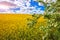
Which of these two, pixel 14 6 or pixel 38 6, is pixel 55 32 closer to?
pixel 38 6

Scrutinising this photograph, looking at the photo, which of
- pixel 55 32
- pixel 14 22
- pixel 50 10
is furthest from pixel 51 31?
pixel 14 22

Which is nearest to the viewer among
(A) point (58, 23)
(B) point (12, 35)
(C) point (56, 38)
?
(A) point (58, 23)

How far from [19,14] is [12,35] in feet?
0.78

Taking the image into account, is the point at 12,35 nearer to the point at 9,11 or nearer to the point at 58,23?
the point at 9,11

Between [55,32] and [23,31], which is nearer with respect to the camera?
[55,32]

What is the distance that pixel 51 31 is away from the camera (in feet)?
5.69

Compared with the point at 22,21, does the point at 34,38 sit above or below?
below

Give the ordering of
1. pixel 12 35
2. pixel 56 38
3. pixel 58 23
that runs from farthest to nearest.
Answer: pixel 12 35
pixel 56 38
pixel 58 23

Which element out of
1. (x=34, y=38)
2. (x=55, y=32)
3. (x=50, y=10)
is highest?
(x=50, y=10)

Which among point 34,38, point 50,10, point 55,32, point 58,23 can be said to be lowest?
point 34,38

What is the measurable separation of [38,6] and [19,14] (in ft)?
0.74

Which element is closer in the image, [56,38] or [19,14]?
[56,38]

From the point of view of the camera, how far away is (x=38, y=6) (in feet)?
6.78

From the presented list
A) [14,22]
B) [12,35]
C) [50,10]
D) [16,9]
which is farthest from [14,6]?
[50,10]
